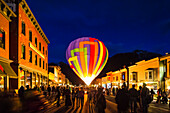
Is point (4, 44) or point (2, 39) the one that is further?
point (4, 44)

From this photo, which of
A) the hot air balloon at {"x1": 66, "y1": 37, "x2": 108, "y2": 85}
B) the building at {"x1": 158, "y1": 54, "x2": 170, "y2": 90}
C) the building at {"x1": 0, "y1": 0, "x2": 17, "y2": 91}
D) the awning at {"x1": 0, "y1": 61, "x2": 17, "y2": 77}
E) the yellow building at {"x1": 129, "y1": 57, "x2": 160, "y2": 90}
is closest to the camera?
the awning at {"x1": 0, "y1": 61, "x2": 17, "y2": 77}

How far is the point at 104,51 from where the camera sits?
Result: 36.7m

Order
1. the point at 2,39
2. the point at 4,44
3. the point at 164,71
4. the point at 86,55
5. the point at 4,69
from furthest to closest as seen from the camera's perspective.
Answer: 1. the point at 86,55
2. the point at 164,71
3. the point at 4,44
4. the point at 2,39
5. the point at 4,69

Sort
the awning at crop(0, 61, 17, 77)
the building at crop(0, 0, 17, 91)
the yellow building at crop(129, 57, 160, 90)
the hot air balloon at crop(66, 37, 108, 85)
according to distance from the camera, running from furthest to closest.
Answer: the hot air balloon at crop(66, 37, 108, 85) < the yellow building at crop(129, 57, 160, 90) < the building at crop(0, 0, 17, 91) < the awning at crop(0, 61, 17, 77)

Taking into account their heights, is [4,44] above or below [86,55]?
above

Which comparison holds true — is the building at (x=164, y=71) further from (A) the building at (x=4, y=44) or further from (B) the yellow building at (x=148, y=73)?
(A) the building at (x=4, y=44)

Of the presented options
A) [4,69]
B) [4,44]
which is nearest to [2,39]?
[4,44]

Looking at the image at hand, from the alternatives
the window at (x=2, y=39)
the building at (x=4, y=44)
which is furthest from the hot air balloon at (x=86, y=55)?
the window at (x=2, y=39)

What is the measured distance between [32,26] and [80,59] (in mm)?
10327

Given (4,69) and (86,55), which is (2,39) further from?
(86,55)

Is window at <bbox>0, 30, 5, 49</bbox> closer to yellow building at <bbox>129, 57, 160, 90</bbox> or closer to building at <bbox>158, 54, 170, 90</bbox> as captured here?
building at <bbox>158, 54, 170, 90</bbox>

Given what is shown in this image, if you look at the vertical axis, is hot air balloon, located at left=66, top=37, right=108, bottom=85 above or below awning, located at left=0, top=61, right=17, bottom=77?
above

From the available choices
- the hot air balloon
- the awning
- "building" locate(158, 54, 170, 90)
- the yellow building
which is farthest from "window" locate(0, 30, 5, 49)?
the yellow building

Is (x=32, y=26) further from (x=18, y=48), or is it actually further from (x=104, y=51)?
(x=104, y=51)
